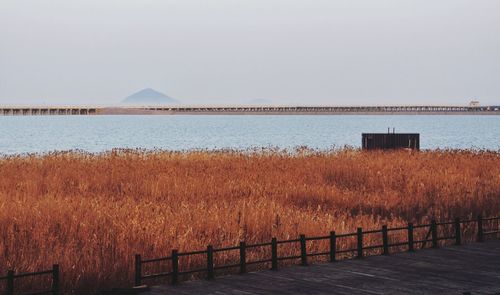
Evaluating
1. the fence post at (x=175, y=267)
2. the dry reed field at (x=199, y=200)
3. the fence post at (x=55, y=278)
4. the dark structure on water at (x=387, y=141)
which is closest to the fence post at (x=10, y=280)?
the fence post at (x=55, y=278)

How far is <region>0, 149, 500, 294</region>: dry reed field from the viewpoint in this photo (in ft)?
62.7

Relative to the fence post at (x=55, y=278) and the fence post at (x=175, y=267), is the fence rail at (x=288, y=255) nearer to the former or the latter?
the fence post at (x=175, y=267)

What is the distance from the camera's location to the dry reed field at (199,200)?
19.1 meters

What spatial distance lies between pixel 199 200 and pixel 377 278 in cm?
1281

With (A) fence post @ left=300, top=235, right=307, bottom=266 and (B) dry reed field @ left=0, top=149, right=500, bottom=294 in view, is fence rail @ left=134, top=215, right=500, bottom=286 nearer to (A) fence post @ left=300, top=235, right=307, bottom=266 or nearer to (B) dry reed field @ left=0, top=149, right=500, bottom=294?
(A) fence post @ left=300, top=235, right=307, bottom=266

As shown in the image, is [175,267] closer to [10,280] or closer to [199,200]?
[10,280]

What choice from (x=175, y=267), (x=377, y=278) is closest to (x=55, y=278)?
(x=175, y=267)

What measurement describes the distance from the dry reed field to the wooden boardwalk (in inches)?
87.5

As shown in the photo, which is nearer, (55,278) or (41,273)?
(41,273)

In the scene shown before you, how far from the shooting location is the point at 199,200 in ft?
92.8

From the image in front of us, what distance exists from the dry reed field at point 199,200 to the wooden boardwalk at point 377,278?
87.5 inches

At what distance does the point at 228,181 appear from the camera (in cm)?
3198

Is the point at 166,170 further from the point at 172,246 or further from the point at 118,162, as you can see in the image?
the point at 172,246

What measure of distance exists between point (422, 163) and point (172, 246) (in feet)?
76.4
